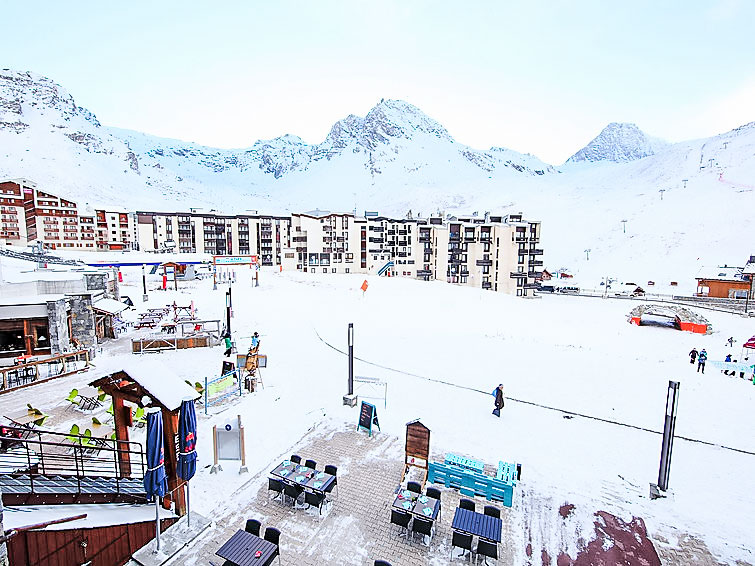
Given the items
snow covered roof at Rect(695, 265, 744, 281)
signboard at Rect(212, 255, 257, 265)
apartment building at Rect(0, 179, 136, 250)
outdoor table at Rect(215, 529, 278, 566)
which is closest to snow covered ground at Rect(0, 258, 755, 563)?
outdoor table at Rect(215, 529, 278, 566)

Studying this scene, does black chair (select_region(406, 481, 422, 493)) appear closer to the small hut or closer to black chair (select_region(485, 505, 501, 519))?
black chair (select_region(485, 505, 501, 519))

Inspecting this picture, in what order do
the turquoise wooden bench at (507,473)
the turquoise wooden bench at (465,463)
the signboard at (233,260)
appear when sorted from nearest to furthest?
the turquoise wooden bench at (507,473) < the turquoise wooden bench at (465,463) < the signboard at (233,260)

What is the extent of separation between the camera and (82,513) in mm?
7625

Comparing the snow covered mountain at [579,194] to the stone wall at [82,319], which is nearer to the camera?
the stone wall at [82,319]

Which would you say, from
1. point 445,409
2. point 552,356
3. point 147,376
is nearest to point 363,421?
point 445,409

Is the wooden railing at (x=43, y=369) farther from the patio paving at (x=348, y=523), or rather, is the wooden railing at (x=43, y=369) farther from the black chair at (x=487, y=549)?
the black chair at (x=487, y=549)

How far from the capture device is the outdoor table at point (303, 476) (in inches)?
377

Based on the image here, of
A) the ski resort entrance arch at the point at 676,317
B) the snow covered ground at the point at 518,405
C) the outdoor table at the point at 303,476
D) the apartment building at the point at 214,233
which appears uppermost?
the apartment building at the point at 214,233

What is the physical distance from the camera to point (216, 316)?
3034 centimetres

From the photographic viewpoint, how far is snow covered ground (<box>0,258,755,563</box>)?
1055 cm

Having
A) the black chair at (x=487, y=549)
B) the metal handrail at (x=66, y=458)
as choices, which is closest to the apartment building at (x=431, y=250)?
the metal handrail at (x=66, y=458)

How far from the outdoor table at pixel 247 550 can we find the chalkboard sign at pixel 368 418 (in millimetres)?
5802

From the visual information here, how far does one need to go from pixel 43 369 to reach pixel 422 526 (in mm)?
20259

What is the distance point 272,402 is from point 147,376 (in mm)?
7938
